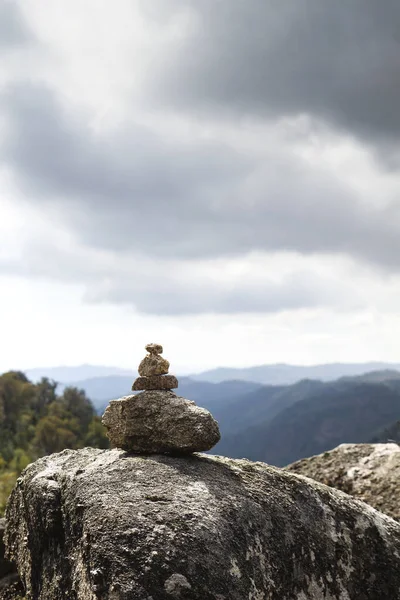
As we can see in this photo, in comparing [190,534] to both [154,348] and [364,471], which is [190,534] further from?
[364,471]

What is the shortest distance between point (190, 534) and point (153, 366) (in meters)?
5.07

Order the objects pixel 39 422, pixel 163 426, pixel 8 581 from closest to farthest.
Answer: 1. pixel 163 426
2. pixel 8 581
3. pixel 39 422

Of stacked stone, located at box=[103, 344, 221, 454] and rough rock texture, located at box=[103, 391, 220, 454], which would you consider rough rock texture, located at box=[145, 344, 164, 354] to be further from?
rough rock texture, located at box=[103, 391, 220, 454]

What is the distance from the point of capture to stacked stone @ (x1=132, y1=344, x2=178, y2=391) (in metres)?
13.7

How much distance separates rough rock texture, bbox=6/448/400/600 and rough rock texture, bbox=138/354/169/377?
2272mm

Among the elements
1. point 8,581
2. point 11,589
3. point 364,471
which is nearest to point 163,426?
point 11,589

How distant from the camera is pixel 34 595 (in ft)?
39.9

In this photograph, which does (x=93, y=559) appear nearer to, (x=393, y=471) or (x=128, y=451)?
(x=128, y=451)

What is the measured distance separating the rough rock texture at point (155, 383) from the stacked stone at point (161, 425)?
6.4 inches

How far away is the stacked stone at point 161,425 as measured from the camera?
491 inches

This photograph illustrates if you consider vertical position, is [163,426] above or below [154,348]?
below

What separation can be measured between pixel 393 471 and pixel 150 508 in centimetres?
1352

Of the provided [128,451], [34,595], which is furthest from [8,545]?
[128,451]

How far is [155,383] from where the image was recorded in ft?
44.8
